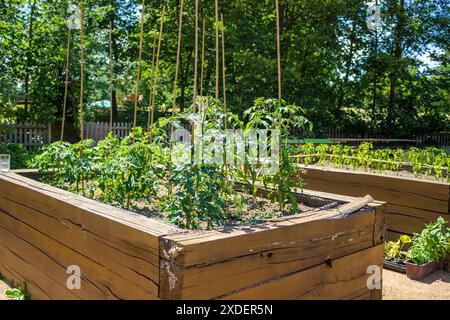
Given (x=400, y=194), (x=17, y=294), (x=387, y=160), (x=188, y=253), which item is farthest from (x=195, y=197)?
(x=387, y=160)

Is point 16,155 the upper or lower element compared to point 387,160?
lower

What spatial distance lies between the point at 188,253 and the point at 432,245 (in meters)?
2.97

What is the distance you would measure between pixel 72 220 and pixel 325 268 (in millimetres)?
1405

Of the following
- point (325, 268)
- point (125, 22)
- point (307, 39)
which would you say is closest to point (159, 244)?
point (325, 268)

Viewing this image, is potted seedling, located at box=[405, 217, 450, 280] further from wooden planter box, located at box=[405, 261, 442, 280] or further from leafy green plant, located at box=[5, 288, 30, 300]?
leafy green plant, located at box=[5, 288, 30, 300]

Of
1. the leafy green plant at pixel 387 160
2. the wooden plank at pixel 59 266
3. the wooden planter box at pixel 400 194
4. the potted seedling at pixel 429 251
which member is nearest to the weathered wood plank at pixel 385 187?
the wooden planter box at pixel 400 194

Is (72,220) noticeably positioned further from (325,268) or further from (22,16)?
(22,16)

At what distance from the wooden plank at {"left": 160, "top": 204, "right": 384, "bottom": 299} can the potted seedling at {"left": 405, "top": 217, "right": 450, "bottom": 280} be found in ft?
5.50

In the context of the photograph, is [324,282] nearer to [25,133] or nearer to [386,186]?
[386,186]

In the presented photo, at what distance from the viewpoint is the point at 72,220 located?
2.59 metres

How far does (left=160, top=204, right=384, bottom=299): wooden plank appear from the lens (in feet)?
5.99

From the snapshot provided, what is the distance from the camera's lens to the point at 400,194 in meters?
4.54

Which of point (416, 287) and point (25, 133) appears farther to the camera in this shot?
point (25, 133)
